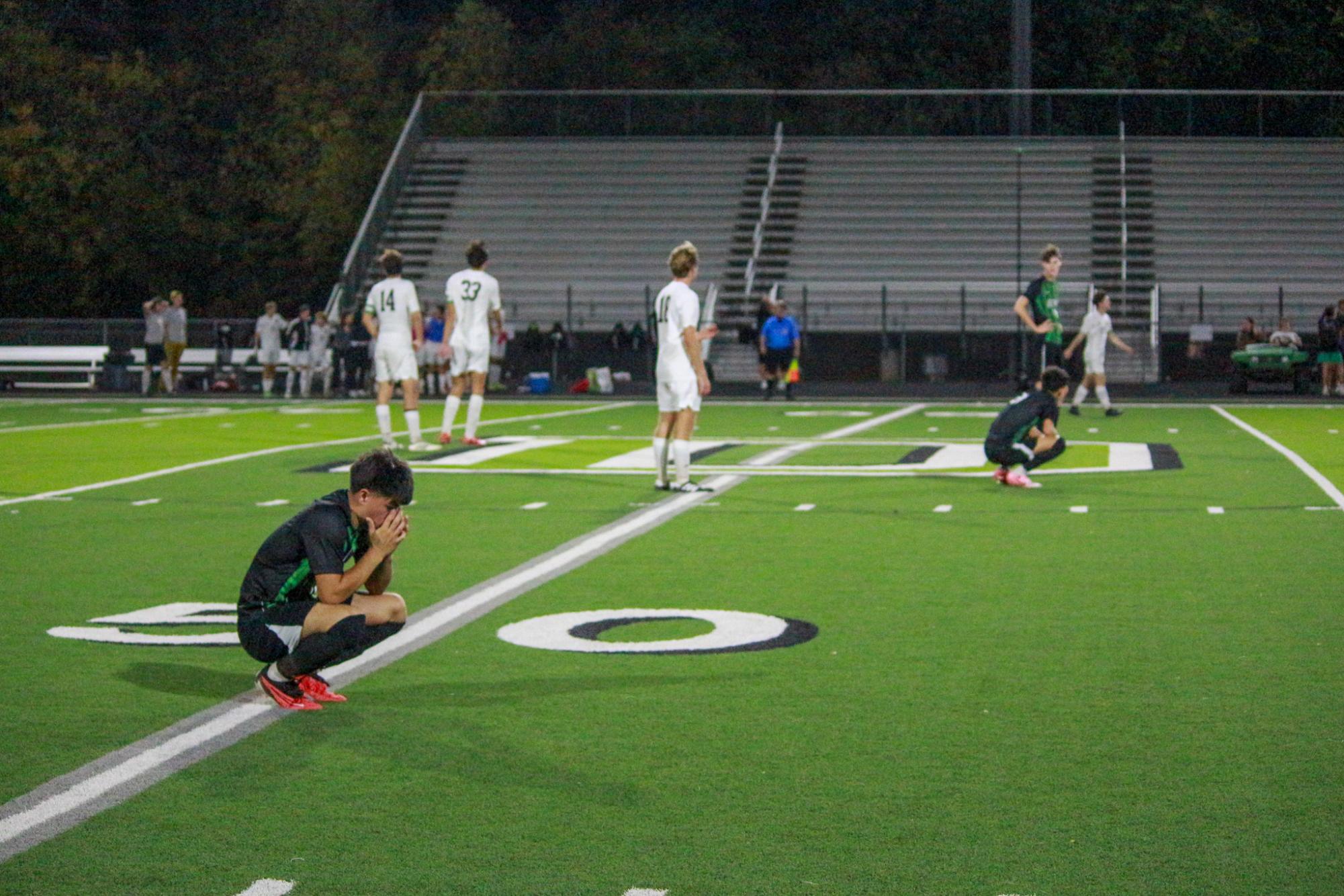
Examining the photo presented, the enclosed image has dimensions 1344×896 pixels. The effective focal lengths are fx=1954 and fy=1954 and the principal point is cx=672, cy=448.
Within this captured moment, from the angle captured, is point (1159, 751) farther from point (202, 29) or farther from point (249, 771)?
point (202, 29)

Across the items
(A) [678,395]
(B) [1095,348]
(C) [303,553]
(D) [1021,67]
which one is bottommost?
(C) [303,553]

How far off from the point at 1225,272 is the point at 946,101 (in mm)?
8035

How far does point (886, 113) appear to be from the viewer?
46.4 metres

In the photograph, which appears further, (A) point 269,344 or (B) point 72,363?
Result: (B) point 72,363

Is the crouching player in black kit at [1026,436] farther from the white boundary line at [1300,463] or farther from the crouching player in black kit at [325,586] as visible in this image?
the crouching player in black kit at [325,586]

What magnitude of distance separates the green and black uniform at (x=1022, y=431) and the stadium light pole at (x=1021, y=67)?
29.8m

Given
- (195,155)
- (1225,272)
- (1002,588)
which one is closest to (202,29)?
(195,155)

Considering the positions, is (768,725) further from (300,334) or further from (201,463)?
(300,334)

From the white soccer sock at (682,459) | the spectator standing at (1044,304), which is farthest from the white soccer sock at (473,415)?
the spectator standing at (1044,304)

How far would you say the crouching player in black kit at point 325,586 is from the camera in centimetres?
660

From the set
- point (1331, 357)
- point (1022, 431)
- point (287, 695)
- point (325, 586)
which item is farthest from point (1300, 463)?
point (1331, 357)

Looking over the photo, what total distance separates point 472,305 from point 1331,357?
19180mm

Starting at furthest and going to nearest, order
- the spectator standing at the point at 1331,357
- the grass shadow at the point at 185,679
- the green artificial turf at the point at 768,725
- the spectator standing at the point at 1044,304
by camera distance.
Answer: the spectator standing at the point at 1331,357, the spectator standing at the point at 1044,304, the grass shadow at the point at 185,679, the green artificial turf at the point at 768,725

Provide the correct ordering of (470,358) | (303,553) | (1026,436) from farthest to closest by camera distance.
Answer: (470,358), (1026,436), (303,553)
